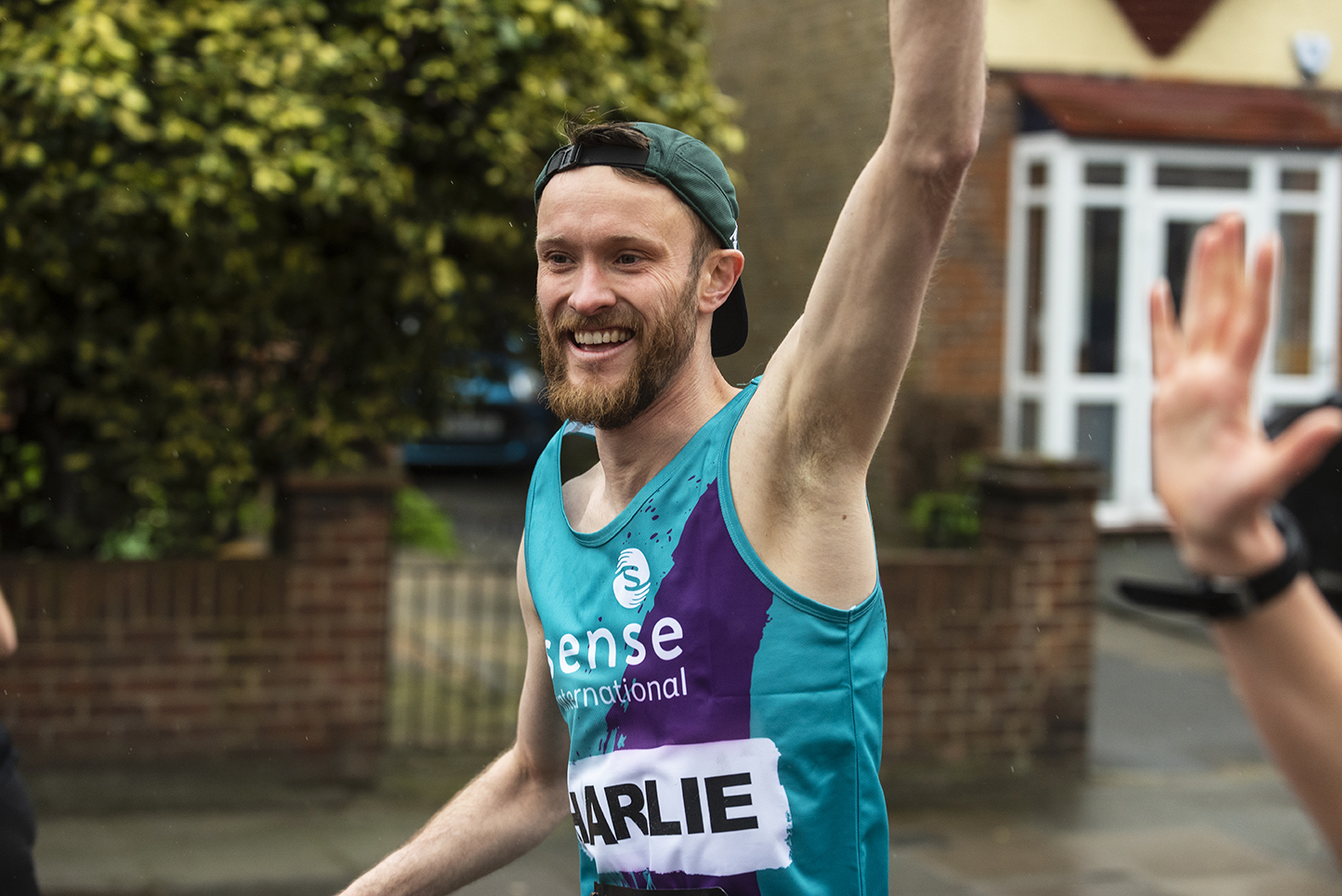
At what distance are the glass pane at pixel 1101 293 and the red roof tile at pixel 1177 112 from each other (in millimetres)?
935

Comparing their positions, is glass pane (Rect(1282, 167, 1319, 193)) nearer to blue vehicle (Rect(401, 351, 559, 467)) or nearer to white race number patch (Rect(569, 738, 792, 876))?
blue vehicle (Rect(401, 351, 559, 467))

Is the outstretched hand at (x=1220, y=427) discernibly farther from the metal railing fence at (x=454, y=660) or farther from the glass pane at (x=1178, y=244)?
the glass pane at (x=1178, y=244)

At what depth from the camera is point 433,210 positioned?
6363 millimetres

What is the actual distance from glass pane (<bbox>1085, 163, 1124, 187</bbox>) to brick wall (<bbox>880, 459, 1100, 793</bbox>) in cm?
696

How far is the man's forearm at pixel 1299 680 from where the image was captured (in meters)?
1.29

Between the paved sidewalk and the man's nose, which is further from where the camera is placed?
the paved sidewalk

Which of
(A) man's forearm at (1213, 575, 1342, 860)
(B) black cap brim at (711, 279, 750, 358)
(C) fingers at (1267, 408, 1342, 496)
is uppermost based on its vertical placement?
(B) black cap brim at (711, 279, 750, 358)

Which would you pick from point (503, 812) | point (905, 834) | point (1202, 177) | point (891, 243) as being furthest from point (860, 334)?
point (1202, 177)

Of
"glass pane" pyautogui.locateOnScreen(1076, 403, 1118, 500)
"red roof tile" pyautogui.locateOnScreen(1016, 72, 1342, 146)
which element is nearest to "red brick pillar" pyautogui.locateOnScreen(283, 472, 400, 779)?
"red roof tile" pyautogui.locateOnScreen(1016, 72, 1342, 146)

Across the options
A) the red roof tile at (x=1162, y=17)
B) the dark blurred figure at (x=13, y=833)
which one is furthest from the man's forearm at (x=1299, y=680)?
the red roof tile at (x=1162, y=17)

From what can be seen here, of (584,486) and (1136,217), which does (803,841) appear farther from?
(1136,217)

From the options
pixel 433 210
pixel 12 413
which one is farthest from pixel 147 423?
pixel 433 210

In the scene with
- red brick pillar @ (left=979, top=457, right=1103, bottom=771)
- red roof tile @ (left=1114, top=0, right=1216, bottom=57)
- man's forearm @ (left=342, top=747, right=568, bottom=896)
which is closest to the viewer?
man's forearm @ (left=342, top=747, right=568, bottom=896)

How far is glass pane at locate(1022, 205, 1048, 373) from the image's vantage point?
13.4 m
